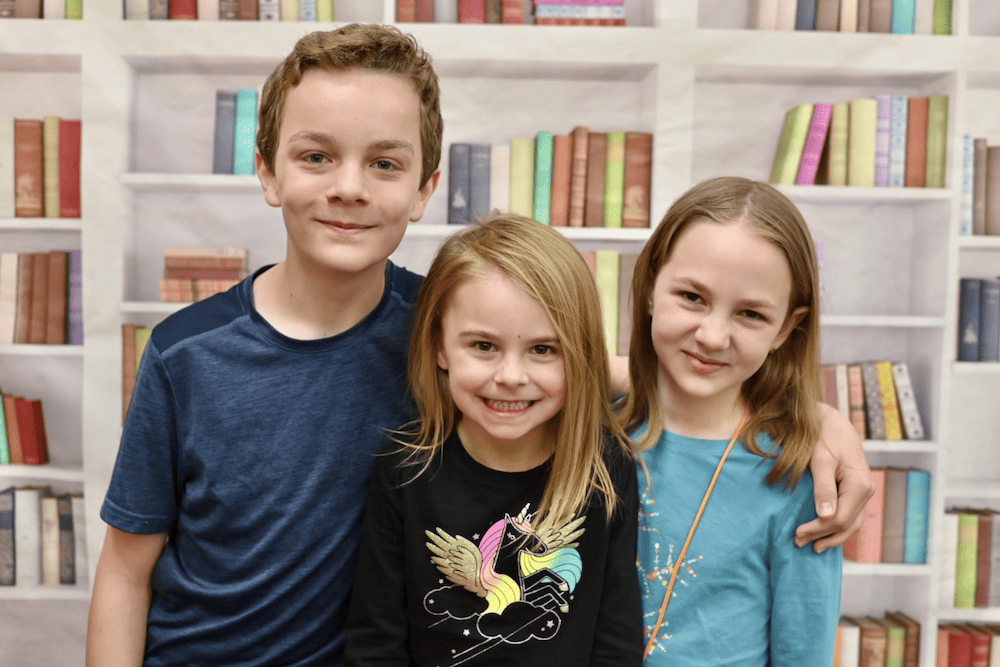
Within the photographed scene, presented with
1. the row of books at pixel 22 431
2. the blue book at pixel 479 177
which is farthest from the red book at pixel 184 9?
the row of books at pixel 22 431

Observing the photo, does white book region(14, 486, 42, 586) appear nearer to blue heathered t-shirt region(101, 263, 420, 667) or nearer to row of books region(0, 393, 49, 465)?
row of books region(0, 393, 49, 465)

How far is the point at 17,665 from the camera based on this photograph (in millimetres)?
1681

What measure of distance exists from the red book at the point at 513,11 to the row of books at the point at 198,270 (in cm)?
84

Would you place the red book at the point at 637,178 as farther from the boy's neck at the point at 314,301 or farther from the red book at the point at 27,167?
the red book at the point at 27,167

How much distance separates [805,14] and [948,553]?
4.48 ft

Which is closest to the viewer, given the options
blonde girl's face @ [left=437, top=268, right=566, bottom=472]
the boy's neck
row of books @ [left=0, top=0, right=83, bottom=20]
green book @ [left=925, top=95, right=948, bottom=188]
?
blonde girl's face @ [left=437, top=268, right=566, bottom=472]

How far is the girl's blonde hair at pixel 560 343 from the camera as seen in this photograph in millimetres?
834

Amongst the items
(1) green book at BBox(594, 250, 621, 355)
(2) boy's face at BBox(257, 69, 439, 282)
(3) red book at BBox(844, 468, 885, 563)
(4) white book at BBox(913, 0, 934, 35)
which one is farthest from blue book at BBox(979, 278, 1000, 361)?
(2) boy's face at BBox(257, 69, 439, 282)

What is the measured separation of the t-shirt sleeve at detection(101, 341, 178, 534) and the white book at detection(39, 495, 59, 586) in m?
1.05

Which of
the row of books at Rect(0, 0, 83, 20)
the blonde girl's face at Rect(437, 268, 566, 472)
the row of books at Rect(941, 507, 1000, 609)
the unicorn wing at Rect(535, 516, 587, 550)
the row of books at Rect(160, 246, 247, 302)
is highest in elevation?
the row of books at Rect(0, 0, 83, 20)

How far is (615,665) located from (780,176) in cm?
135

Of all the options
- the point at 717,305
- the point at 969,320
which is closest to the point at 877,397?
the point at 969,320

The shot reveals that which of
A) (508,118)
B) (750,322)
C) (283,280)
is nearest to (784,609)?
(750,322)

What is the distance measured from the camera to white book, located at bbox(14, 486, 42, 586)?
175 cm
